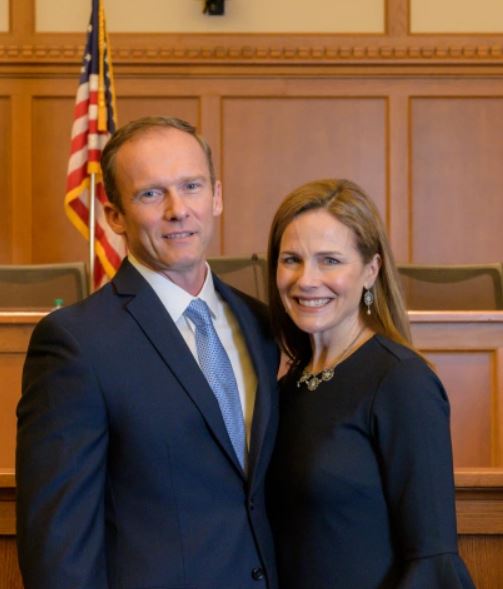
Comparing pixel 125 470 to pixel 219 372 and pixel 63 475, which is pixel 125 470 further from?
pixel 219 372

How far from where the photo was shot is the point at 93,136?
20.7 feet

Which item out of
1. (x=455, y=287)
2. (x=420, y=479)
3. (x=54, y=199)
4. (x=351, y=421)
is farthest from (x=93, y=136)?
(x=420, y=479)

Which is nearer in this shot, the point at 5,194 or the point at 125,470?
the point at 125,470

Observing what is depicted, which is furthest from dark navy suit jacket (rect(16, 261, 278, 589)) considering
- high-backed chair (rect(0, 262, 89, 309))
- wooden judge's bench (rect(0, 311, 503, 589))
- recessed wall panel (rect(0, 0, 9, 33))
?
recessed wall panel (rect(0, 0, 9, 33))

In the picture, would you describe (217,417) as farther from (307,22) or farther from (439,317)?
(307,22)

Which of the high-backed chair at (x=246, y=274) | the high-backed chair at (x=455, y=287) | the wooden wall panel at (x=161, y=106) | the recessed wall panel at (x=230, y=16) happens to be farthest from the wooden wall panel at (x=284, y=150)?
the high-backed chair at (x=246, y=274)

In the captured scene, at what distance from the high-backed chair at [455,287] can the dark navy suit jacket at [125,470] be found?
11.7ft

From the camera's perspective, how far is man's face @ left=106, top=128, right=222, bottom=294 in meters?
2.15

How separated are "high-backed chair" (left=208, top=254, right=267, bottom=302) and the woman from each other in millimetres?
2881

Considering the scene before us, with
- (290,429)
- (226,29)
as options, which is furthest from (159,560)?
(226,29)

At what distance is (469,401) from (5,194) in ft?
13.9

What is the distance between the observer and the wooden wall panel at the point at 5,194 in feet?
24.9

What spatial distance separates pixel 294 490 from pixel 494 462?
240 cm

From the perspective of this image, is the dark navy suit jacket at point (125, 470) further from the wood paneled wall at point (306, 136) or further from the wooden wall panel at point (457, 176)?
the wooden wall panel at point (457, 176)
